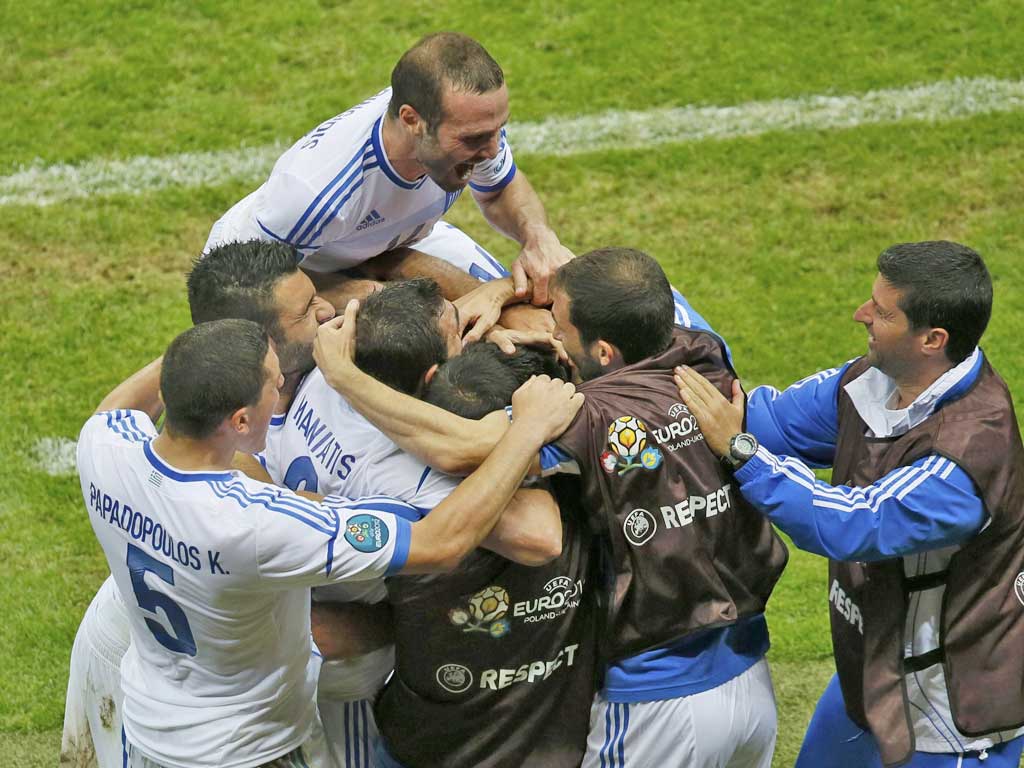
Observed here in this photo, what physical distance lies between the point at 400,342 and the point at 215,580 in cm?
A: 81

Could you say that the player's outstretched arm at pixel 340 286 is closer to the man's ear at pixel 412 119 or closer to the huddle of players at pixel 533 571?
the man's ear at pixel 412 119

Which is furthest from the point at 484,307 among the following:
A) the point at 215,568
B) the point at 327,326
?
the point at 215,568

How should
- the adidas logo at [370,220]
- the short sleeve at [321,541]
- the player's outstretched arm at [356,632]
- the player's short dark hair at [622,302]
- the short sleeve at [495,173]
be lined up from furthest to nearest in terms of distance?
the short sleeve at [495,173] < the adidas logo at [370,220] < the player's outstretched arm at [356,632] < the player's short dark hair at [622,302] < the short sleeve at [321,541]

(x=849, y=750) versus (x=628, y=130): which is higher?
(x=849, y=750)

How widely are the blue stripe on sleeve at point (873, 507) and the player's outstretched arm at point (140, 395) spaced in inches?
66.2

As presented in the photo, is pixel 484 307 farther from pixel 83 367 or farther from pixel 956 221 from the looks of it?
pixel 956 221

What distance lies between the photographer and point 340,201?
484 centimetres

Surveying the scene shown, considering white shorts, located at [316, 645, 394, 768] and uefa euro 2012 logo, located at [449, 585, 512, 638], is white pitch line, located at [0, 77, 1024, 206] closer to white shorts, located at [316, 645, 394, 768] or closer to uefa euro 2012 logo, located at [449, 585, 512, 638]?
white shorts, located at [316, 645, 394, 768]

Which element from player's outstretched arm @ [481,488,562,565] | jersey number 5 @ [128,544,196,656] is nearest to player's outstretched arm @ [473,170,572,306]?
player's outstretched arm @ [481,488,562,565]

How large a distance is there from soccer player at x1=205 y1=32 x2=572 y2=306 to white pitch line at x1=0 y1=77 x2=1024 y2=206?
148 inches

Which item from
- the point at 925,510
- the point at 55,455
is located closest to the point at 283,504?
the point at 925,510

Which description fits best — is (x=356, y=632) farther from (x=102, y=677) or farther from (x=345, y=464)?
(x=102, y=677)

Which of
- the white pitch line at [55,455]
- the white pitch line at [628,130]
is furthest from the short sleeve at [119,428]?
the white pitch line at [628,130]

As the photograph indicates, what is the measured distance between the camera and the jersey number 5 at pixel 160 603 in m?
3.72
